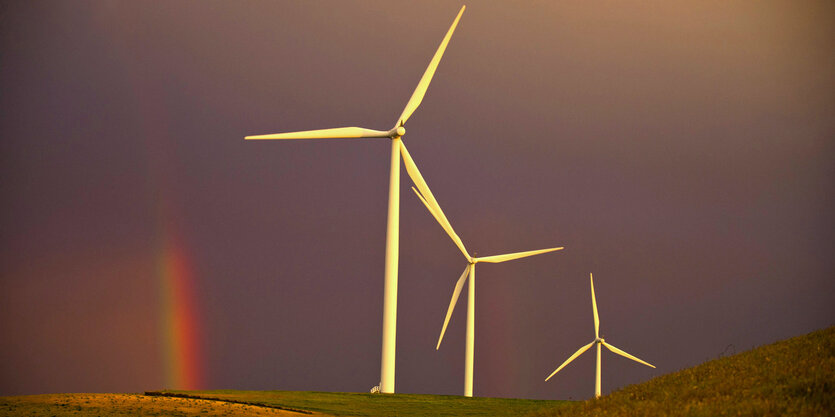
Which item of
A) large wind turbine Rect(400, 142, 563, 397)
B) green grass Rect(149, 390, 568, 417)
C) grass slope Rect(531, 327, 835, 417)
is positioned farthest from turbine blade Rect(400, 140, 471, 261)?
grass slope Rect(531, 327, 835, 417)

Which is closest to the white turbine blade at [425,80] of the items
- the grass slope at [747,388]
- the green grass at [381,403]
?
the green grass at [381,403]

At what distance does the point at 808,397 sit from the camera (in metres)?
20.0

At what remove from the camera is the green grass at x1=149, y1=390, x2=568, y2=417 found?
41.0 m

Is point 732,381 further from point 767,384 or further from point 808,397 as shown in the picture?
point 808,397

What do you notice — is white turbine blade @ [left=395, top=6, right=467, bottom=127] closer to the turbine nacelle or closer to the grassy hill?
the turbine nacelle

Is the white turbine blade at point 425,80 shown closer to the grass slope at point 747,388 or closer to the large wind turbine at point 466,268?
the large wind turbine at point 466,268

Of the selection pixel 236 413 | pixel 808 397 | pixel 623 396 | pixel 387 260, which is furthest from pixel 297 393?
pixel 808 397

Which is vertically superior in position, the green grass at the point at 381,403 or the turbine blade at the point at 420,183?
the turbine blade at the point at 420,183

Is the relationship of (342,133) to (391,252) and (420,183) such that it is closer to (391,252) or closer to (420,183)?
(420,183)

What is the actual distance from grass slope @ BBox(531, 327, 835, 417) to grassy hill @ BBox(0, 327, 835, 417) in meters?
0.03

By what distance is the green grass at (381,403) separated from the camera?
135ft

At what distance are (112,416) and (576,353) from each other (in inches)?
2624

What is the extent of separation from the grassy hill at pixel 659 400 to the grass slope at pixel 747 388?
3 cm

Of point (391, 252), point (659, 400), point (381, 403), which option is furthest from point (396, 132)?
point (659, 400)
